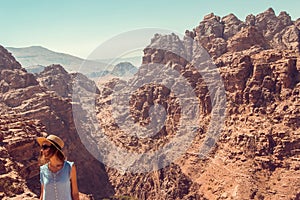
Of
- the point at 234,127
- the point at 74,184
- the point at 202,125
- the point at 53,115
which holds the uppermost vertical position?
the point at 74,184

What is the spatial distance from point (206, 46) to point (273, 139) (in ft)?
114

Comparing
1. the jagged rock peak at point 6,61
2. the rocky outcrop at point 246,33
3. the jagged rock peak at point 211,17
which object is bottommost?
the jagged rock peak at point 6,61

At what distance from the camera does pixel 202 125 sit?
2474 inches

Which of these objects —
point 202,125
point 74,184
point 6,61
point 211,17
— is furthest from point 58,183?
point 211,17

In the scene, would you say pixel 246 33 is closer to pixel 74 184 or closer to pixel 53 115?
pixel 53 115

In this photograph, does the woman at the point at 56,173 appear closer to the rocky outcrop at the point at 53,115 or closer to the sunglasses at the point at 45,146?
the sunglasses at the point at 45,146

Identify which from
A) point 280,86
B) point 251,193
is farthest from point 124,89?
point 251,193

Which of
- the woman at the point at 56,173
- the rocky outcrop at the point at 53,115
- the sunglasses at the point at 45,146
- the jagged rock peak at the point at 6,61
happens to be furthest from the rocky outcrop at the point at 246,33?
the sunglasses at the point at 45,146

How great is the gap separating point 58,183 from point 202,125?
58418 millimetres

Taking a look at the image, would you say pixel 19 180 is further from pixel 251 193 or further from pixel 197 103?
pixel 197 103

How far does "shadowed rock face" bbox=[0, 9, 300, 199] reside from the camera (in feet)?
140

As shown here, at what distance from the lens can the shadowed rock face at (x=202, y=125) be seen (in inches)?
Answer: 1678

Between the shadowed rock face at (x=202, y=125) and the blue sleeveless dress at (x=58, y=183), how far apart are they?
19.1 meters

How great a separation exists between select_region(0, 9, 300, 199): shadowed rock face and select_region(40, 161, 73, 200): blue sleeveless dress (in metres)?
19.1
